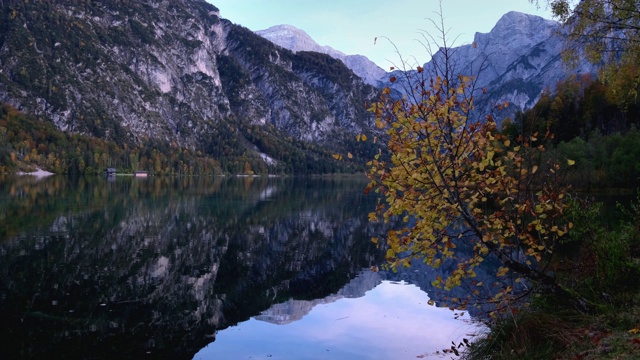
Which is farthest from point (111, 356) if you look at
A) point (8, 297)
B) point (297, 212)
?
point (297, 212)

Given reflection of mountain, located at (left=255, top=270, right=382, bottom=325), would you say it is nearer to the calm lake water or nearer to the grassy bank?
the calm lake water

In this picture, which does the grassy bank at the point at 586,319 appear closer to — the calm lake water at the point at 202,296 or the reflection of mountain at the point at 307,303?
the calm lake water at the point at 202,296

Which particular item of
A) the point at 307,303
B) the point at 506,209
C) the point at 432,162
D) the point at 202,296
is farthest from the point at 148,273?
the point at 432,162

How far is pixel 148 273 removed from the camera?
85.9 feet

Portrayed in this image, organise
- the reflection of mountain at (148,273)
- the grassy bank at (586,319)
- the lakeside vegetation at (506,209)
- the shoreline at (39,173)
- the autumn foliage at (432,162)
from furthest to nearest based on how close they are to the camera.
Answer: the shoreline at (39,173) < the reflection of mountain at (148,273) < the grassy bank at (586,319) < the lakeside vegetation at (506,209) < the autumn foliage at (432,162)

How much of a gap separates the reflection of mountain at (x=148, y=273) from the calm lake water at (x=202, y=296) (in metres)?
0.08

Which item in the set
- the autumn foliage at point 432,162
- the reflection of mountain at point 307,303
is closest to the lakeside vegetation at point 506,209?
the autumn foliage at point 432,162

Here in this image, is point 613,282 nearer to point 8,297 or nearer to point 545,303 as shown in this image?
point 545,303

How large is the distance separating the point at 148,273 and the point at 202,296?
16.1 feet

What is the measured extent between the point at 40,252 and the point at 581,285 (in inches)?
1124

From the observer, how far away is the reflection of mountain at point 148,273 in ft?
54.7

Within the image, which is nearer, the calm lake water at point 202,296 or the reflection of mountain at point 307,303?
the calm lake water at point 202,296

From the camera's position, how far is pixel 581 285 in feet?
37.5

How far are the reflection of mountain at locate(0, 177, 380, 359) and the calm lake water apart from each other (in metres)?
0.08
